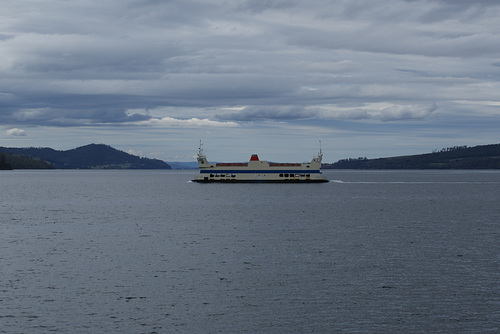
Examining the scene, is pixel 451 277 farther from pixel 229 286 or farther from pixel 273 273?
pixel 229 286

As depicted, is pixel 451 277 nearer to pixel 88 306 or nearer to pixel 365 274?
pixel 365 274

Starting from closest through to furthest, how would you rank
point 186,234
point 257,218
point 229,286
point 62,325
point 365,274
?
point 62,325
point 229,286
point 365,274
point 186,234
point 257,218

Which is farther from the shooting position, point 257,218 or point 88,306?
point 257,218

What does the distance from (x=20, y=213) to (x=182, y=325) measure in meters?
76.5

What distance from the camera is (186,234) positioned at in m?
68.2

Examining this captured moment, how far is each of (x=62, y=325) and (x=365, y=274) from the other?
22465 millimetres

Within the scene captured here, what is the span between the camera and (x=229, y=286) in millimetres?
38969

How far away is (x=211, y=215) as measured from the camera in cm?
9494

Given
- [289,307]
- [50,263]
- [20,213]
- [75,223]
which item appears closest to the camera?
[289,307]

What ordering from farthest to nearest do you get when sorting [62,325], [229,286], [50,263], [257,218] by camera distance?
[257,218] → [50,263] → [229,286] → [62,325]

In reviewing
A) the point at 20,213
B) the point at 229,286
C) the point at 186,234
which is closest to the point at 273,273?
the point at 229,286

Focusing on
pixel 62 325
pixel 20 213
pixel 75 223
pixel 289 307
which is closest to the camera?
pixel 62 325

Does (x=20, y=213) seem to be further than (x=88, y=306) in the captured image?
Yes

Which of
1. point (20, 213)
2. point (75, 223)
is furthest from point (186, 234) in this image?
point (20, 213)
